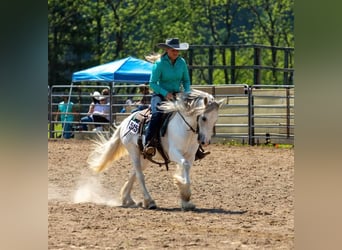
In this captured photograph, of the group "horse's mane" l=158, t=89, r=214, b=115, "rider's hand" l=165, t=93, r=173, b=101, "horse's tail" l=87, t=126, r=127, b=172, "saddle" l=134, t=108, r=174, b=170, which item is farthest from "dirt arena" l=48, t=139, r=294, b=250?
"rider's hand" l=165, t=93, r=173, b=101

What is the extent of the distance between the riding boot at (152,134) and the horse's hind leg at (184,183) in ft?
1.50

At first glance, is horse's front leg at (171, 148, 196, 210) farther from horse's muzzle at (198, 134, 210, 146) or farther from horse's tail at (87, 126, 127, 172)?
horse's tail at (87, 126, 127, 172)

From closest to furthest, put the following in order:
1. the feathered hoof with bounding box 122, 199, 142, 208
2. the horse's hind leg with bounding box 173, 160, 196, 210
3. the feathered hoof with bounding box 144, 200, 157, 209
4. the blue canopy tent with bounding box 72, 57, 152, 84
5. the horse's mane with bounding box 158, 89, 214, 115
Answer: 1. the horse's hind leg with bounding box 173, 160, 196, 210
2. the horse's mane with bounding box 158, 89, 214, 115
3. the feathered hoof with bounding box 144, 200, 157, 209
4. the feathered hoof with bounding box 122, 199, 142, 208
5. the blue canopy tent with bounding box 72, 57, 152, 84

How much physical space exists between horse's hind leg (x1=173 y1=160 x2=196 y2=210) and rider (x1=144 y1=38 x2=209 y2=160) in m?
0.49

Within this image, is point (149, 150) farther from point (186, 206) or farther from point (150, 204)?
point (186, 206)

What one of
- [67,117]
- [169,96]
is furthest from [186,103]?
[67,117]

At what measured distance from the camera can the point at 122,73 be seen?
21609 mm

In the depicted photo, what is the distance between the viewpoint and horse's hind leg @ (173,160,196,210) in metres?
7.88

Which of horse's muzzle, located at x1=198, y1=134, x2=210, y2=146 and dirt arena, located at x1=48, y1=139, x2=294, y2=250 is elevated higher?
horse's muzzle, located at x1=198, y1=134, x2=210, y2=146

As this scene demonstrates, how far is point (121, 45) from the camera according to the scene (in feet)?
132
